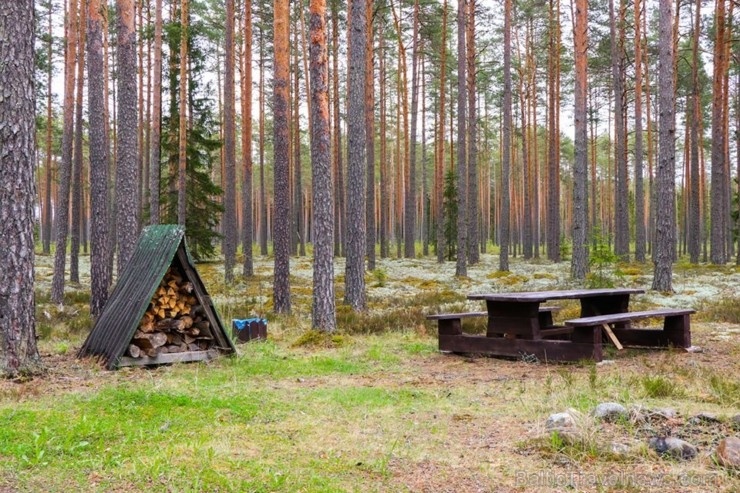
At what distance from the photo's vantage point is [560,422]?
14.6 feet

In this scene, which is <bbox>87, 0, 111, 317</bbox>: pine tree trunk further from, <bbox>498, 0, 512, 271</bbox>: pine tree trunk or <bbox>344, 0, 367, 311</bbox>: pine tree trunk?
<bbox>498, 0, 512, 271</bbox>: pine tree trunk

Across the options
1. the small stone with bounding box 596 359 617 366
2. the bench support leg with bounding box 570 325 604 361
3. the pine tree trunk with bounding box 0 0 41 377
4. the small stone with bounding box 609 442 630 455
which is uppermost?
the pine tree trunk with bounding box 0 0 41 377

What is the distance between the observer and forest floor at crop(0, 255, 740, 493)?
12.4 feet

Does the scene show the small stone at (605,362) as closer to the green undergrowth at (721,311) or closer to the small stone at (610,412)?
the small stone at (610,412)

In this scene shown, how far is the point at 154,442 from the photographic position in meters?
4.51

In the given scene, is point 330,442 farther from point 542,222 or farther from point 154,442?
point 542,222

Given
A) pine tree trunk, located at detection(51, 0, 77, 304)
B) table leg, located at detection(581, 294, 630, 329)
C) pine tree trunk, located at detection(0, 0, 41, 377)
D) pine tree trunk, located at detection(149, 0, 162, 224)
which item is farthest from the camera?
pine tree trunk, located at detection(149, 0, 162, 224)

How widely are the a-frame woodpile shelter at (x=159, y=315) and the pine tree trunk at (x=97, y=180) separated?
370 cm

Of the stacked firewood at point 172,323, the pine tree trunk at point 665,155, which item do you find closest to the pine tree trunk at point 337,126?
the pine tree trunk at point 665,155

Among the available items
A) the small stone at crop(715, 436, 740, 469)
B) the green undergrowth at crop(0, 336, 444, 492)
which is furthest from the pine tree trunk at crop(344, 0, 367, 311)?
the small stone at crop(715, 436, 740, 469)

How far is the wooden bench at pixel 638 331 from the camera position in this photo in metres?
7.70

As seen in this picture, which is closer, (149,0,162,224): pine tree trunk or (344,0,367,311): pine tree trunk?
(344,0,367,311): pine tree trunk

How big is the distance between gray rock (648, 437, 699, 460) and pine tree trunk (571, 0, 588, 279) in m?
14.6

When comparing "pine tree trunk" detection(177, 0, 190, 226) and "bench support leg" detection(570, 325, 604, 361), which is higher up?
"pine tree trunk" detection(177, 0, 190, 226)
